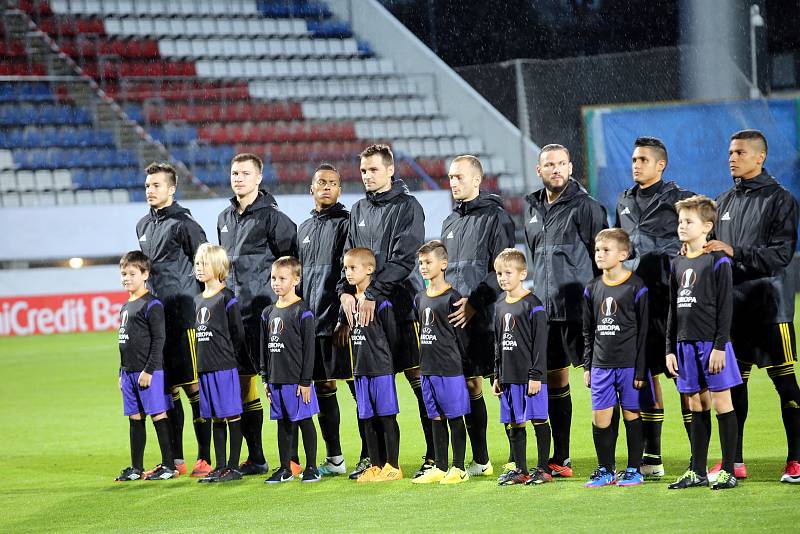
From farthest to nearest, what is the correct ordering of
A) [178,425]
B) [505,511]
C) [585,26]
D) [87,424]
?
[585,26]
[87,424]
[178,425]
[505,511]

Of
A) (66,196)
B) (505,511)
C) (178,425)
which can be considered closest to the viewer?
(505,511)

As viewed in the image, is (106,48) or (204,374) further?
(106,48)

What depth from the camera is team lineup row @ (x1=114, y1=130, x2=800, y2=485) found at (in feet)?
19.5

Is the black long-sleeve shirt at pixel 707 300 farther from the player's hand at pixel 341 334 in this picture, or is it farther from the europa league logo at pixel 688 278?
the player's hand at pixel 341 334

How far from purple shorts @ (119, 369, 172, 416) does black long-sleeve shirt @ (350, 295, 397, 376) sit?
1301 millimetres

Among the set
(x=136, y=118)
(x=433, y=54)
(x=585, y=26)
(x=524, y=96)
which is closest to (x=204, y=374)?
(x=524, y=96)

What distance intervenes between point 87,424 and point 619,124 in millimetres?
13007

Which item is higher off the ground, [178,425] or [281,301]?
[281,301]

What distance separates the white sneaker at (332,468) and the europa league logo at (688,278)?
8.15ft

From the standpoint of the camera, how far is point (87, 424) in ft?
32.1

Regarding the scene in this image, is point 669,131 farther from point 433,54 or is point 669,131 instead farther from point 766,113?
point 433,54

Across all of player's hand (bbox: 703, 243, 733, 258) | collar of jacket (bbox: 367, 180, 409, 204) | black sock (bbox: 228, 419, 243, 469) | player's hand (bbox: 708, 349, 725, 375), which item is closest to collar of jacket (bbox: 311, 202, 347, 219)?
collar of jacket (bbox: 367, 180, 409, 204)

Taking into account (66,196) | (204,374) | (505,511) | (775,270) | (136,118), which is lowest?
(505,511)

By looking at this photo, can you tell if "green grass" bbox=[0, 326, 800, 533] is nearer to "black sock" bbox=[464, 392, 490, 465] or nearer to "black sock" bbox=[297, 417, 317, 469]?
"black sock" bbox=[297, 417, 317, 469]
